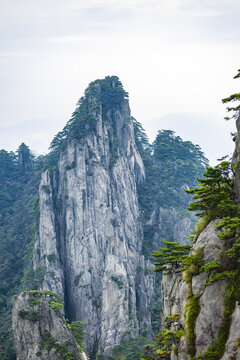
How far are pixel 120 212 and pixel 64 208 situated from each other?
38.5 ft

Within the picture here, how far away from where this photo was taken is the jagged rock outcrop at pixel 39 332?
52812 mm

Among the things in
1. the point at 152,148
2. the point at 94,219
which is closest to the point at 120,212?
the point at 94,219

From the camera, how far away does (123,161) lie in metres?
91.2

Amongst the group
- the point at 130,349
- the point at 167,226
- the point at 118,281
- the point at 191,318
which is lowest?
the point at 130,349

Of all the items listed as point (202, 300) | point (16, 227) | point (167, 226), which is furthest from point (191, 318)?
point (16, 227)

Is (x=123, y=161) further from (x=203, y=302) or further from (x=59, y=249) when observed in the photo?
(x=203, y=302)

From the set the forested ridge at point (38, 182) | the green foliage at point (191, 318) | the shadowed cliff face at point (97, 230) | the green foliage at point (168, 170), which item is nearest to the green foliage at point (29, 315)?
the forested ridge at point (38, 182)

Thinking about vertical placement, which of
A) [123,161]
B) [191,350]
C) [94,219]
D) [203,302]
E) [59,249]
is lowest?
[191,350]

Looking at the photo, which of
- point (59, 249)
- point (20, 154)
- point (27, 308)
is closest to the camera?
point (27, 308)

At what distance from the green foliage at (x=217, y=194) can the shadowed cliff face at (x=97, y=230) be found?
47520mm

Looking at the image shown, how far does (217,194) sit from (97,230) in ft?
186

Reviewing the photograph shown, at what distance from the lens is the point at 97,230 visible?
78.8 meters

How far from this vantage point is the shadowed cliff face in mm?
71125

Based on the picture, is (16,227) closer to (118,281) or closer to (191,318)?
(118,281)
